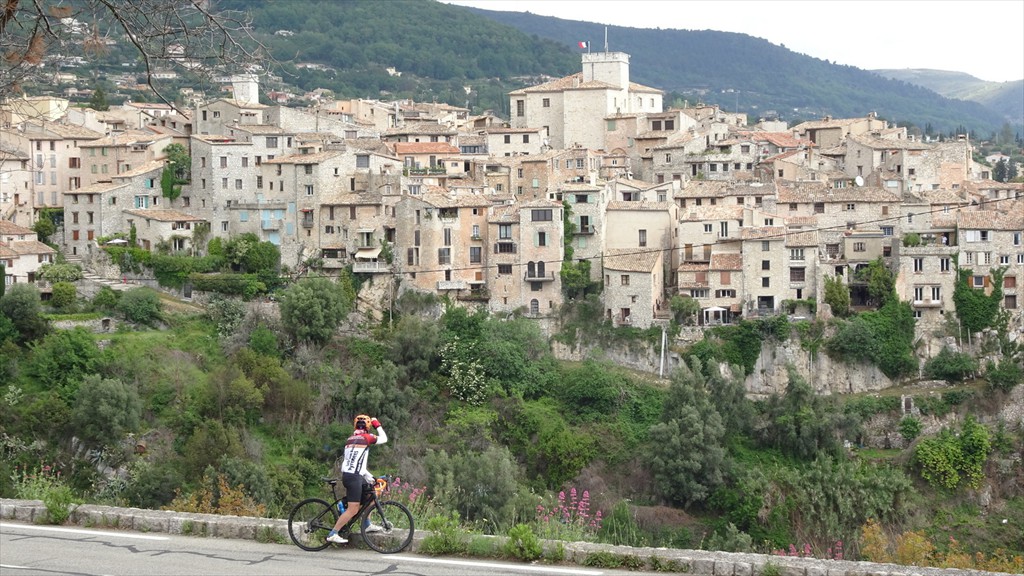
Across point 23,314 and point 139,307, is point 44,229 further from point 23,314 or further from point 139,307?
point 23,314

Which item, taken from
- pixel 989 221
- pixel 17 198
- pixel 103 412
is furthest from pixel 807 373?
pixel 17 198

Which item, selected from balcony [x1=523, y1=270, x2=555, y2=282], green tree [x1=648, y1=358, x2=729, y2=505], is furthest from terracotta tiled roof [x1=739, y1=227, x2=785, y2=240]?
green tree [x1=648, y1=358, x2=729, y2=505]

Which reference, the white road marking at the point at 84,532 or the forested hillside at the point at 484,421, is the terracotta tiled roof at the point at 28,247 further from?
the white road marking at the point at 84,532

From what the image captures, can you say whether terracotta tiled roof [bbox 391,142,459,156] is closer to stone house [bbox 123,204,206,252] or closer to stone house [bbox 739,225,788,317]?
stone house [bbox 123,204,206,252]

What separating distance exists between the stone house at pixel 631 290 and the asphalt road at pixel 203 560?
34310 millimetres

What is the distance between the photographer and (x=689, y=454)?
40.1m

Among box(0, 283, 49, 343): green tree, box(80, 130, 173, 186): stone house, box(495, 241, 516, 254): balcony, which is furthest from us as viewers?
box(80, 130, 173, 186): stone house

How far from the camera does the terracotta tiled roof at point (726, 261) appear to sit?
1854 inches

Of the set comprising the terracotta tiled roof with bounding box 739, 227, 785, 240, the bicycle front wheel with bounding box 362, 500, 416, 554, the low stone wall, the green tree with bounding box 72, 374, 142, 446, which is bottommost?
the green tree with bounding box 72, 374, 142, 446

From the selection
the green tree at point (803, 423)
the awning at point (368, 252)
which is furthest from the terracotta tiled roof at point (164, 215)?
the green tree at point (803, 423)

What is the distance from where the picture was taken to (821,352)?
4634 cm

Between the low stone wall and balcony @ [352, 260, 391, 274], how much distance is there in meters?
34.1

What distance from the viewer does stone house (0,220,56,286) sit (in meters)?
47.2

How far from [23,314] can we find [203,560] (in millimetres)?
34516
